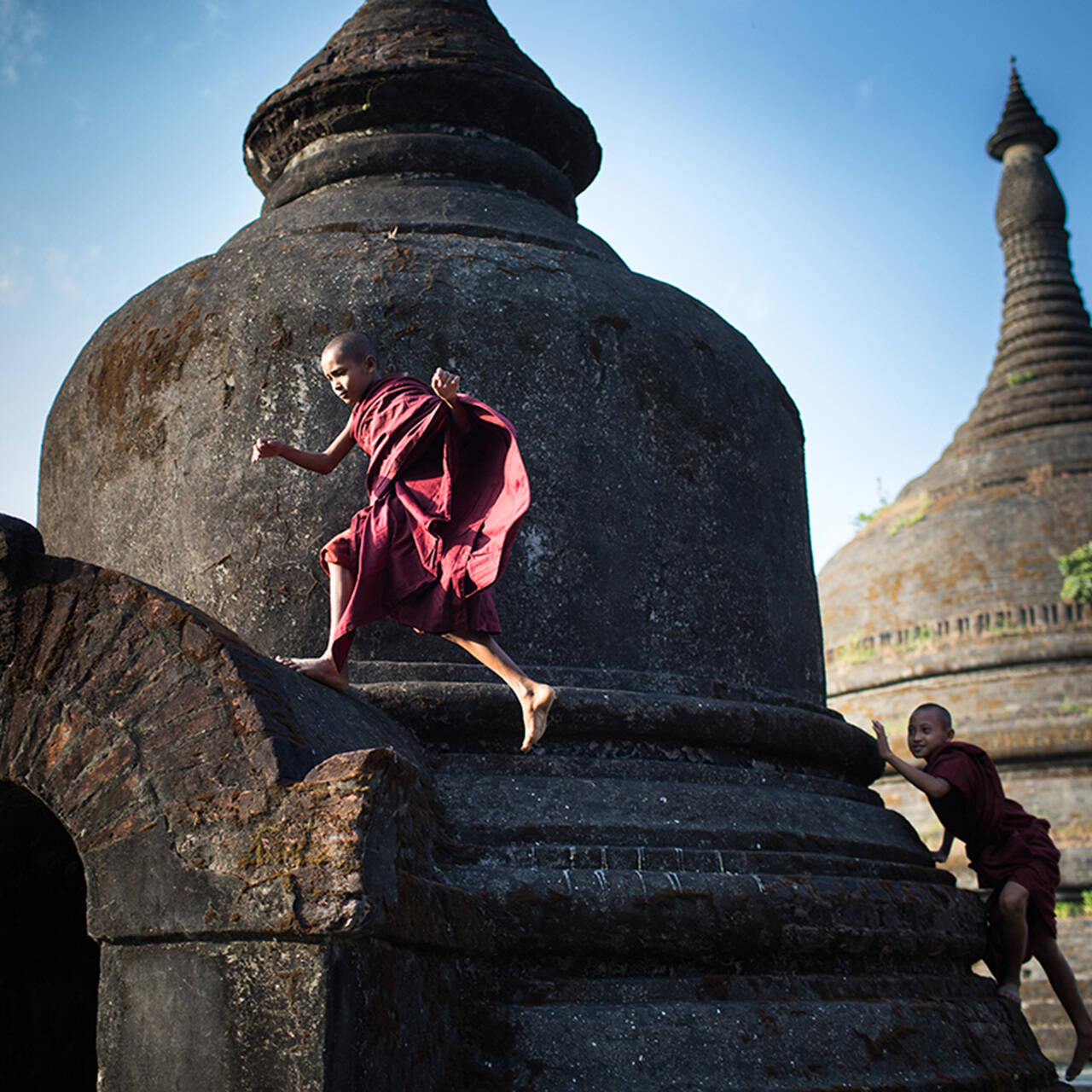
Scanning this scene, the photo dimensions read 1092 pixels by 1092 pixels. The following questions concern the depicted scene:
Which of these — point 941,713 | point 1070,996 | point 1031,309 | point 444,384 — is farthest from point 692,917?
point 1031,309

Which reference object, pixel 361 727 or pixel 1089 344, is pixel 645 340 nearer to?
pixel 361 727

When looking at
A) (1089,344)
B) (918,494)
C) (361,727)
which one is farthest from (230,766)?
(1089,344)

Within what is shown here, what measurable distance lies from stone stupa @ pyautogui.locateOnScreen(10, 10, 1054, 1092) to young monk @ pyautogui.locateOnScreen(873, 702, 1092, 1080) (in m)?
0.17

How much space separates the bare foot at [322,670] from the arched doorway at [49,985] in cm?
98

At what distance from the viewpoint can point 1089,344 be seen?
13.7 m

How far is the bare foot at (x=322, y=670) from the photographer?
9.44 feet

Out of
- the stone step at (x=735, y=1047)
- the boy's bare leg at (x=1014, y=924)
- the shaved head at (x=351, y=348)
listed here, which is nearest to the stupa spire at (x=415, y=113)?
the shaved head at (x=351, y=348)

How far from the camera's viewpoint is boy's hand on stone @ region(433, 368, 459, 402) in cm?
275

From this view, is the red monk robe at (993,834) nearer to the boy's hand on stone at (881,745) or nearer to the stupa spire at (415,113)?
the boy's hand on stone at (881,745)

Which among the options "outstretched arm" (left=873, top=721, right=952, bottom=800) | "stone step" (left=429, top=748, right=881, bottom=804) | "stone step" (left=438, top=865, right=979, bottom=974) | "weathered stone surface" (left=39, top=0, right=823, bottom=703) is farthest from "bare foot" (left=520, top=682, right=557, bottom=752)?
"outstretched arm" (left=873, top=721, right=952, bottom=800)

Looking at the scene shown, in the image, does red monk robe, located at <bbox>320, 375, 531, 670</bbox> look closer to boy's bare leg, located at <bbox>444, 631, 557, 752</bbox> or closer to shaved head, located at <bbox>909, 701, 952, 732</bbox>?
boy's bare leg, located at <bbox>444, 631, 557, 752</bbox>

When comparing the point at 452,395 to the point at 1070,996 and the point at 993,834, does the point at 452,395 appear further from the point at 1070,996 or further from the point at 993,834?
the point at 1070,996

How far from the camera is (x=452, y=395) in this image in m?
2.81

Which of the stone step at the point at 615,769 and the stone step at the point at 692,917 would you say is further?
the stone step at the point at 615,769
